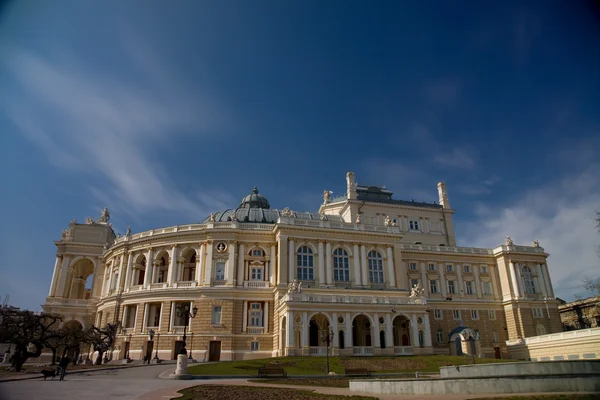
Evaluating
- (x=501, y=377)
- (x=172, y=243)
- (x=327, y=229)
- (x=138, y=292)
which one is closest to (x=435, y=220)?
(x=327, y=229)

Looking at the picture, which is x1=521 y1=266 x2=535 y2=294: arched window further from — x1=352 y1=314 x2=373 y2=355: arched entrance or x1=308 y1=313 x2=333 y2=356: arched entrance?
x1=308 y1=313 x2=333 y2=356: arched entrance

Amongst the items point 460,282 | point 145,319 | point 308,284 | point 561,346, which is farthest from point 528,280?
point 145,319

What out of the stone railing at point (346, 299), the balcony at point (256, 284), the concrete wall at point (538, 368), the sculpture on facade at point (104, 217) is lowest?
the concrete wall at point (538, 368)

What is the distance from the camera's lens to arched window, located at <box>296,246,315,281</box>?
Result: 5938 centimetres

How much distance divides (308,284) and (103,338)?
27.6 metres

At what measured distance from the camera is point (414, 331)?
173ft

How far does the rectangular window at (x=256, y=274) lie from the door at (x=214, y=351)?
10150mm

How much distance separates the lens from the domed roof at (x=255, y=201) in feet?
263

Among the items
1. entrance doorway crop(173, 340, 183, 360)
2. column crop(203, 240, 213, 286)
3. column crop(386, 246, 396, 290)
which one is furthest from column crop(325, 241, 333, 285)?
entrance doorway crop(173, 340, 183, 360)

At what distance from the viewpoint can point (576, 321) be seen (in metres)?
81.2

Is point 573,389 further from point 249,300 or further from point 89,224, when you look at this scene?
point 89,224

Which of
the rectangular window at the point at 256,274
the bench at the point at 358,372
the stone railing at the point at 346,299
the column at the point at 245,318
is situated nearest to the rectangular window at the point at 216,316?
the column at the point at 245,318

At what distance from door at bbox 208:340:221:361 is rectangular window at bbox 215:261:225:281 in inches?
347

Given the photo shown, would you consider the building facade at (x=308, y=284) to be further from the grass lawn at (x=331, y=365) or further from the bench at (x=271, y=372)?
the bench at (x=271, y=372)
